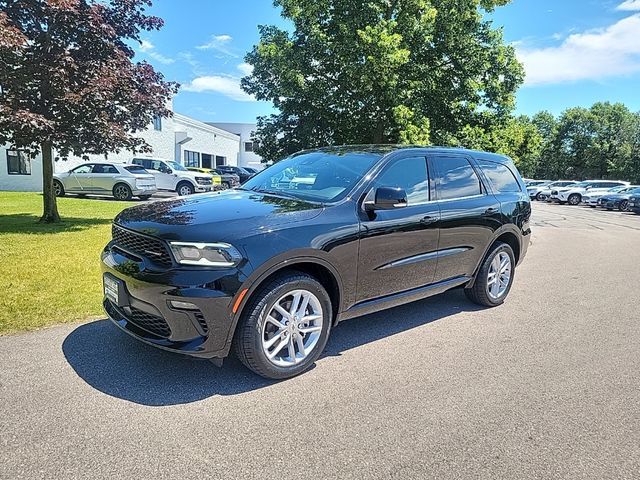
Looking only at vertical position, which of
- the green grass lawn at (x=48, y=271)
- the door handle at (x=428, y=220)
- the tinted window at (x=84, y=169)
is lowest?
the green grass lawn at (x=48, y=271)

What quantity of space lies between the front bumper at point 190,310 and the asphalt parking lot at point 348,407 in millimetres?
360

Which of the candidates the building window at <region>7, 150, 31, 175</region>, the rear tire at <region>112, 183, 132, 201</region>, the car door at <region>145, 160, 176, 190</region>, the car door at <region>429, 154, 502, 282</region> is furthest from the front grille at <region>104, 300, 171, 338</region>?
the building window at <region>7, 150, 31, 175</region>

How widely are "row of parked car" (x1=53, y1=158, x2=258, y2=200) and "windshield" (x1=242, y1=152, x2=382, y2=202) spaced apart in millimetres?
13310

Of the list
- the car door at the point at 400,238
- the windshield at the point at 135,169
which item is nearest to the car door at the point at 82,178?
A: the windshield at the point at 135,169

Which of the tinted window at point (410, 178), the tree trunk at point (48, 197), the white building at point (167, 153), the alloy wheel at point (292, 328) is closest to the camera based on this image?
the alloy wheel at point (292, 328)

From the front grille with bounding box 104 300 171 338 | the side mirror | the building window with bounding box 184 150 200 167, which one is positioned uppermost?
the building window with bounding box 184 150 200 167

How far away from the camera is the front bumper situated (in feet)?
10.5

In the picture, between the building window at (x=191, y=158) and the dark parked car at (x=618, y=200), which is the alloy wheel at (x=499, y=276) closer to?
the dark parked car at (x=618, y=200)

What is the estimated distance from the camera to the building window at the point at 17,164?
878 inches

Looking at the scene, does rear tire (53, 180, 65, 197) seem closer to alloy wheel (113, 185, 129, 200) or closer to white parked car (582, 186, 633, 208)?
alloy wheel (113, 185, 129, 200)

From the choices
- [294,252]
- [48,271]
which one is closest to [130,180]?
[48,271]

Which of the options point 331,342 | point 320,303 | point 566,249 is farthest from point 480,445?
point 566,249

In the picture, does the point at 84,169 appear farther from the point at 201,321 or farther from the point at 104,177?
the point at 201,321

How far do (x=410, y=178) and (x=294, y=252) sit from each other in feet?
5.65
